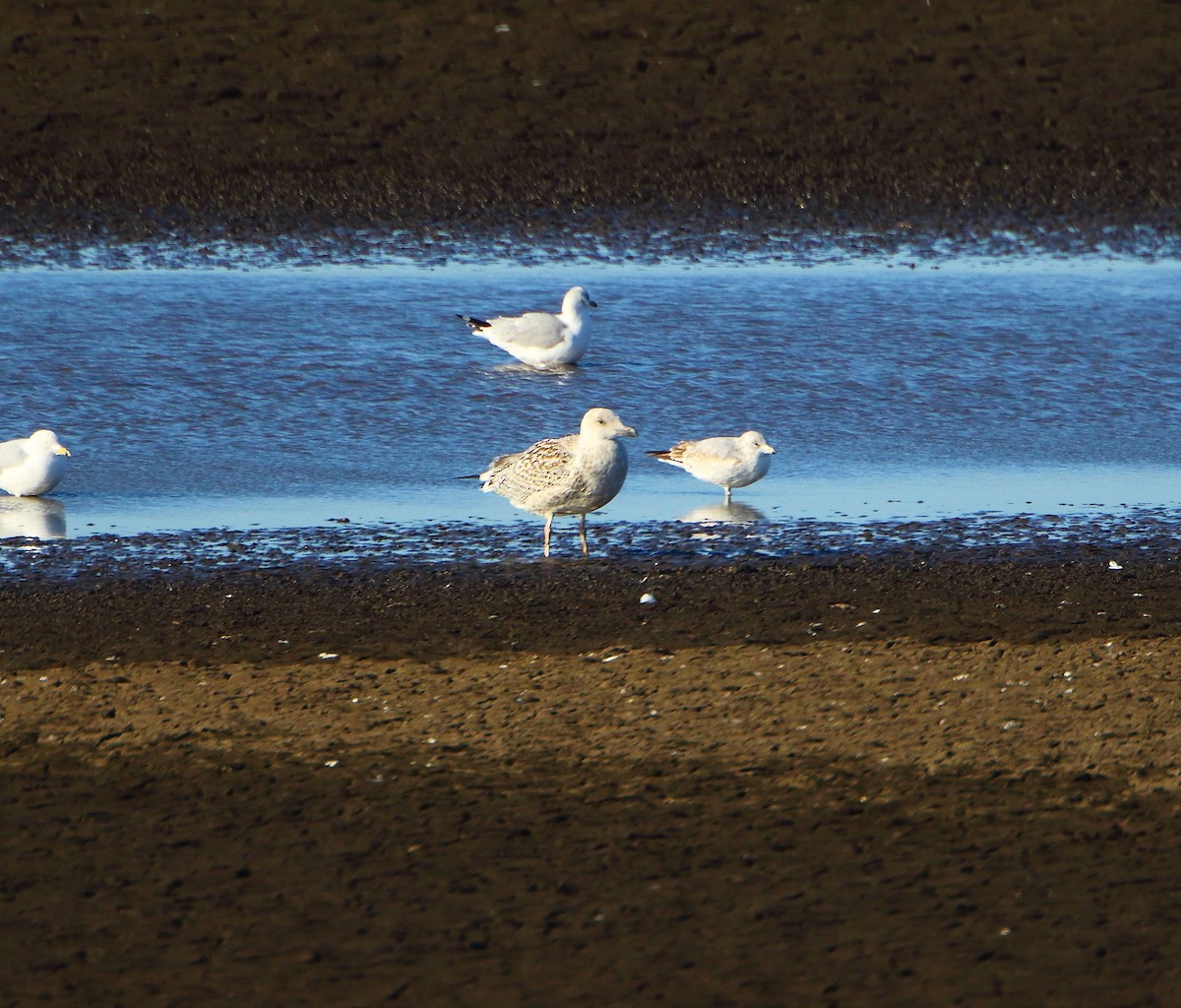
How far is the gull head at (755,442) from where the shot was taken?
9.68 m

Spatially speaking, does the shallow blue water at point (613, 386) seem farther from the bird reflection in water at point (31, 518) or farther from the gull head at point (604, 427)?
the gull head at point (604, 427)

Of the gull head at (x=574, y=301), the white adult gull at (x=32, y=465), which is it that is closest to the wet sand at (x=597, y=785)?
the white adult gull at (x=32, y=465)

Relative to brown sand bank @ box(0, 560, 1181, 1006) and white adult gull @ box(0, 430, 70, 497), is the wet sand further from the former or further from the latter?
white adult gull @ box(0, 430, 70, 497)

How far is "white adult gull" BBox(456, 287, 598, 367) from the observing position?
12695mm

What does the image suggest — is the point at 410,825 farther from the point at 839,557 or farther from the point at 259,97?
the point at 259,97

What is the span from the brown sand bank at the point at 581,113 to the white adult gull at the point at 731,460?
679 centimetres

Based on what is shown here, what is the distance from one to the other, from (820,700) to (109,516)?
160 inches

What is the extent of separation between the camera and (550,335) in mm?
12680

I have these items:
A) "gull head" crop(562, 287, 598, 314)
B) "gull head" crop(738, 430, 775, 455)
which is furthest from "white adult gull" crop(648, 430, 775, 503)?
"gull head" crop(562, 287, 598, 314)

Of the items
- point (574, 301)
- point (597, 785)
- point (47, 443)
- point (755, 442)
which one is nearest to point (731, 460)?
Answer: point (755, 442)

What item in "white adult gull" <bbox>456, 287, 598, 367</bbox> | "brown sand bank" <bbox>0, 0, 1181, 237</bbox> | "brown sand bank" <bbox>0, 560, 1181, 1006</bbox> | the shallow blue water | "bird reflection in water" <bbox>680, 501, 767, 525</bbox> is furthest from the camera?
"brown sand bank" <bbox>0, 0, 1181, 237</bbox>

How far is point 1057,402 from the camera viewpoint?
11.7 metres

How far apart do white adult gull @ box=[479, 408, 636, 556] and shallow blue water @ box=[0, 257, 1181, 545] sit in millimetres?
507

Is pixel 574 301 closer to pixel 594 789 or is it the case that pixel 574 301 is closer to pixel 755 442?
pixel 755 442
